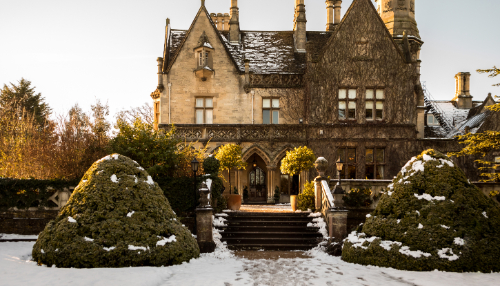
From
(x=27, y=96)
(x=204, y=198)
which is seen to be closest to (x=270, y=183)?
(x=204, y=198)

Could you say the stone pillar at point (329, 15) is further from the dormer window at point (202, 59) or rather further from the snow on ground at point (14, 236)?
the snow on ground at point (14, 236)

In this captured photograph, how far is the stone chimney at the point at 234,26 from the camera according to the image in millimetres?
26078

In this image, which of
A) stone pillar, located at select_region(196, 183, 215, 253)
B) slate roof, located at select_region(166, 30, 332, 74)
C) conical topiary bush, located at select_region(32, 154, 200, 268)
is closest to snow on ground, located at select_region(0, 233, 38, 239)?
conical topiary bush, located at select_region(32, 154, 200, 268)

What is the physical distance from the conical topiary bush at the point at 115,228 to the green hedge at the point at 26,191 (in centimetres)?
443

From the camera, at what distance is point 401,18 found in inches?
1097

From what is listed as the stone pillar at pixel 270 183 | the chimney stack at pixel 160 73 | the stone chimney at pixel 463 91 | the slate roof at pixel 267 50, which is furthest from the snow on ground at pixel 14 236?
the stone chimney at pixel 463 91

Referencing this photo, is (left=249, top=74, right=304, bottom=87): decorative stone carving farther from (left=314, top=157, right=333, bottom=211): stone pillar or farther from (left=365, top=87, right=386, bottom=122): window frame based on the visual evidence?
(left=314, top=157, right=333, bottom=211): stone pillar

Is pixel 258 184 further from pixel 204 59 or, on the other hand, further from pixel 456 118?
pixel 456 118

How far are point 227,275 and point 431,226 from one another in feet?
16.2

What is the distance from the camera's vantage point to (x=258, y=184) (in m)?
24.4

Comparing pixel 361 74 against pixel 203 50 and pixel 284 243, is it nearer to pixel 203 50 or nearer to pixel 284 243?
pixel 203 50

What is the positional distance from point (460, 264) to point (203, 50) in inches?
711

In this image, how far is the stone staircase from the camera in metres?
13.1

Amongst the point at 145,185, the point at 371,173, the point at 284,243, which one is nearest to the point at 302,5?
the point at 371,173
